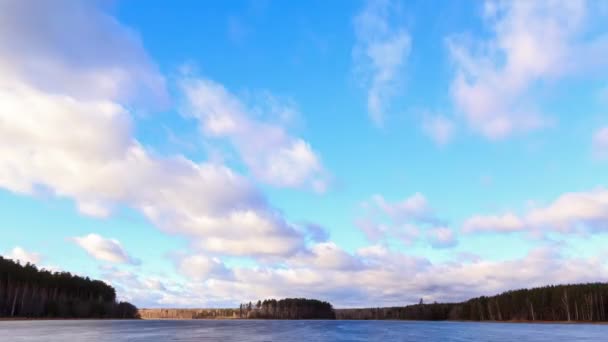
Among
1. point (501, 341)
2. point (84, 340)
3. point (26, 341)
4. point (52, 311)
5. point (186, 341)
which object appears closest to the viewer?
point (26, 341)

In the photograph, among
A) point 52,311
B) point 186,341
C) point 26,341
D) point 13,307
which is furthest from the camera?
point 52,311

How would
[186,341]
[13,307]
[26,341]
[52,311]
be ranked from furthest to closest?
[52,311] → [13,307] → [186,341] → [26,341]

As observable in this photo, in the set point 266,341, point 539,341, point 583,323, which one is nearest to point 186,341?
point 266,341

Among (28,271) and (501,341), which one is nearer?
(501,341)

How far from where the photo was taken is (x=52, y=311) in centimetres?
19400

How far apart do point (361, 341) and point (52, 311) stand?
520 feet

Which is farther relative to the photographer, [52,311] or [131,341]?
[52,311]

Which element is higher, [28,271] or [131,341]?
[28,271]

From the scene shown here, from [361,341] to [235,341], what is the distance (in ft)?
68.8

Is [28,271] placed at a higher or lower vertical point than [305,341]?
higher

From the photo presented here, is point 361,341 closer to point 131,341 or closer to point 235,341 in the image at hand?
point 235,341

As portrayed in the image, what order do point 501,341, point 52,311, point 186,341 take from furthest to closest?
point 52,311 → point 501,341 → point 186,341

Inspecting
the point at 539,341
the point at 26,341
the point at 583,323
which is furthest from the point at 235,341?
the point at 583,323

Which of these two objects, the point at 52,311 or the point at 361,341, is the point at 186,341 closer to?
the point at 361,341
